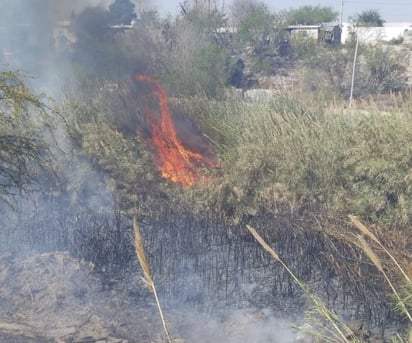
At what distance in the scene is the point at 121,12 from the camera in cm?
1652

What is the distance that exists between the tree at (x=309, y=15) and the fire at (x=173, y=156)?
36.3 meters

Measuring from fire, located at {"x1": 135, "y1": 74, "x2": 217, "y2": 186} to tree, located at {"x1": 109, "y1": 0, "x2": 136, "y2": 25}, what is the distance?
3049 mm

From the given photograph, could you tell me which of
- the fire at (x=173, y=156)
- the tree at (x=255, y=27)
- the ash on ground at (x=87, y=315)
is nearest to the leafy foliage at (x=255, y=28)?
the tree at (x=255, y=27)

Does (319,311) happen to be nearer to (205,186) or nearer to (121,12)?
(205,186)

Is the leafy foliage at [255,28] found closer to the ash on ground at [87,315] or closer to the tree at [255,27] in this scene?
the tree at [255,27]

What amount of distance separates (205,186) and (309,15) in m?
41.3

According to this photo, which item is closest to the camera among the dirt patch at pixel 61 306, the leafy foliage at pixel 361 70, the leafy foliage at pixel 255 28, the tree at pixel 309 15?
the dirt patch at pixel 61 306

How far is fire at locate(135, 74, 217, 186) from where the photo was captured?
1293 centimetres

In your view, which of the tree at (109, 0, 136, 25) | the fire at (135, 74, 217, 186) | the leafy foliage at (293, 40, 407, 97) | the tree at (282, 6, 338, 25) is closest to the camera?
the fire at (135, 74, 217, 186)

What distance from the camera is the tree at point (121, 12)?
1627 centimetres

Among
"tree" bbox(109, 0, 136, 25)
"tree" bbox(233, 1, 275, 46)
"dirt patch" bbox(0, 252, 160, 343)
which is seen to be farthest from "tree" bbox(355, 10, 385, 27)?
"dirt patch" bbox(0, 252, 160, 343)

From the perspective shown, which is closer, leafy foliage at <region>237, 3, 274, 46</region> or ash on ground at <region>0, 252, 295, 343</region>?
ash on ground at <region>0, 252, 295, 343</region>

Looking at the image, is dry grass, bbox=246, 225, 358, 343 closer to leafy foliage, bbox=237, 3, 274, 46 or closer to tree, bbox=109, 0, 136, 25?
tree, bbox=109, 0, 136, 25

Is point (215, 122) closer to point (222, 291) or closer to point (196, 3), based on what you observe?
point (222, 291)
